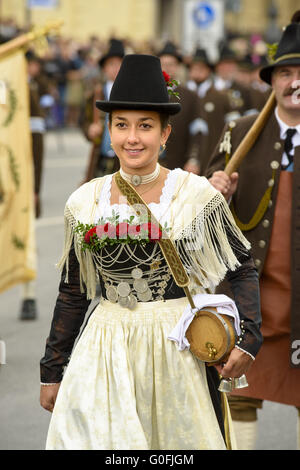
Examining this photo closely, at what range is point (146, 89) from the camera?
3576 mm

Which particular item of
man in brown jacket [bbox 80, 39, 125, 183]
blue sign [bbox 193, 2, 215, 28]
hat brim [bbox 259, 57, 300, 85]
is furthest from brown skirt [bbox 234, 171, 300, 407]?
blue sign [bbox 193, 2, 215, 28]

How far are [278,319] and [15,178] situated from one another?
3.28 metres

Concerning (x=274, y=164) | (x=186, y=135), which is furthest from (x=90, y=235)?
(x=186, y=135)

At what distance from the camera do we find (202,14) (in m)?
18.2

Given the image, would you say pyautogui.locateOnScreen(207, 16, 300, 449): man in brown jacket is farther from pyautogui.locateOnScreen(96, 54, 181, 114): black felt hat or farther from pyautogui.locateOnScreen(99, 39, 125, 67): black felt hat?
pyautogui.locateOnScreen(99, 39, 125, 67): black felt hat

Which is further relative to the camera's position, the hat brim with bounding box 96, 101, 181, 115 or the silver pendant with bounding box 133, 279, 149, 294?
the silver pendant with bounding box 133, 279, 149, 294

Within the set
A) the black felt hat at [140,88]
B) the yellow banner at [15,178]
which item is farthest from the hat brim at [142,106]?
the yellow banner at [15,178]

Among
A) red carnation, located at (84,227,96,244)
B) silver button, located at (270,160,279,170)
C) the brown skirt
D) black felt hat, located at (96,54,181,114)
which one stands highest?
black felt hat, located at (96,54,181,114)

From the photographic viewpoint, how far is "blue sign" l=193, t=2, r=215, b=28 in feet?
59.7

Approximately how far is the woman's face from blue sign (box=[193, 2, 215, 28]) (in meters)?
15.0

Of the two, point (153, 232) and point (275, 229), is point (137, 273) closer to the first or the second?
point (153, 232)

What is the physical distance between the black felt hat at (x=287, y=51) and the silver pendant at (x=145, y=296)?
5.42 feet
